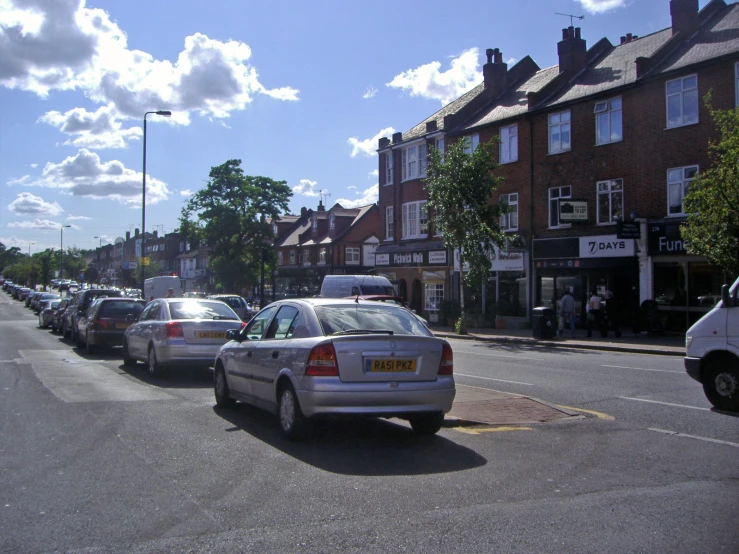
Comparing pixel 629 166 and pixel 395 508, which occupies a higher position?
pixel 629 166

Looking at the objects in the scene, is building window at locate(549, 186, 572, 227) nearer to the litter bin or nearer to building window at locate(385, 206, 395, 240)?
the litter bin

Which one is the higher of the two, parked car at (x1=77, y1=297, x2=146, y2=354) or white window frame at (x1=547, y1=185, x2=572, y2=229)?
white window frame at (x1=547, y1=185, x2=572, y2=229)

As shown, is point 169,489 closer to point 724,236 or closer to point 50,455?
point 50,455

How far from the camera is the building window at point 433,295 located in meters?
38.6

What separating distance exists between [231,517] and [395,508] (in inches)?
46.5

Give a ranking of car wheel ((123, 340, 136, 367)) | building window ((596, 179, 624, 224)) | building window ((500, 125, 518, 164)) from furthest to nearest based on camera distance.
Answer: building window ((500, 125, 518, 164)) → building window ((596, 179, 624, 224)) → car wheel ((123, 340, 136, 367))

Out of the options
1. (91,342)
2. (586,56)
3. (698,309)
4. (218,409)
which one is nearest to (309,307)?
(218,409)

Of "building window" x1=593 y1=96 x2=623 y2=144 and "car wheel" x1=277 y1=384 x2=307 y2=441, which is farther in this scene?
"building window" x1=593 y1=96 x2=623 y2=144

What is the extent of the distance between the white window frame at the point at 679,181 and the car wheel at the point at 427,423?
2025 cm

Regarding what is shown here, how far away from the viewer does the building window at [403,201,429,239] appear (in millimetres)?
40000

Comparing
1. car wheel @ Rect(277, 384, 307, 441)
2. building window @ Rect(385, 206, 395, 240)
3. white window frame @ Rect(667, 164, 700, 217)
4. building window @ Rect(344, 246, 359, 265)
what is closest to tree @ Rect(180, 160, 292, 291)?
building window @ Rect(344, 246, 359, 265)

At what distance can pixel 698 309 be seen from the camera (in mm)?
24547

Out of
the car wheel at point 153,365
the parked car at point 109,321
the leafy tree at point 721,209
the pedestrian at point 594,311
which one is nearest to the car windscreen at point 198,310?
the car wheel at point 153,365

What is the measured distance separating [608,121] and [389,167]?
16.9 meters
